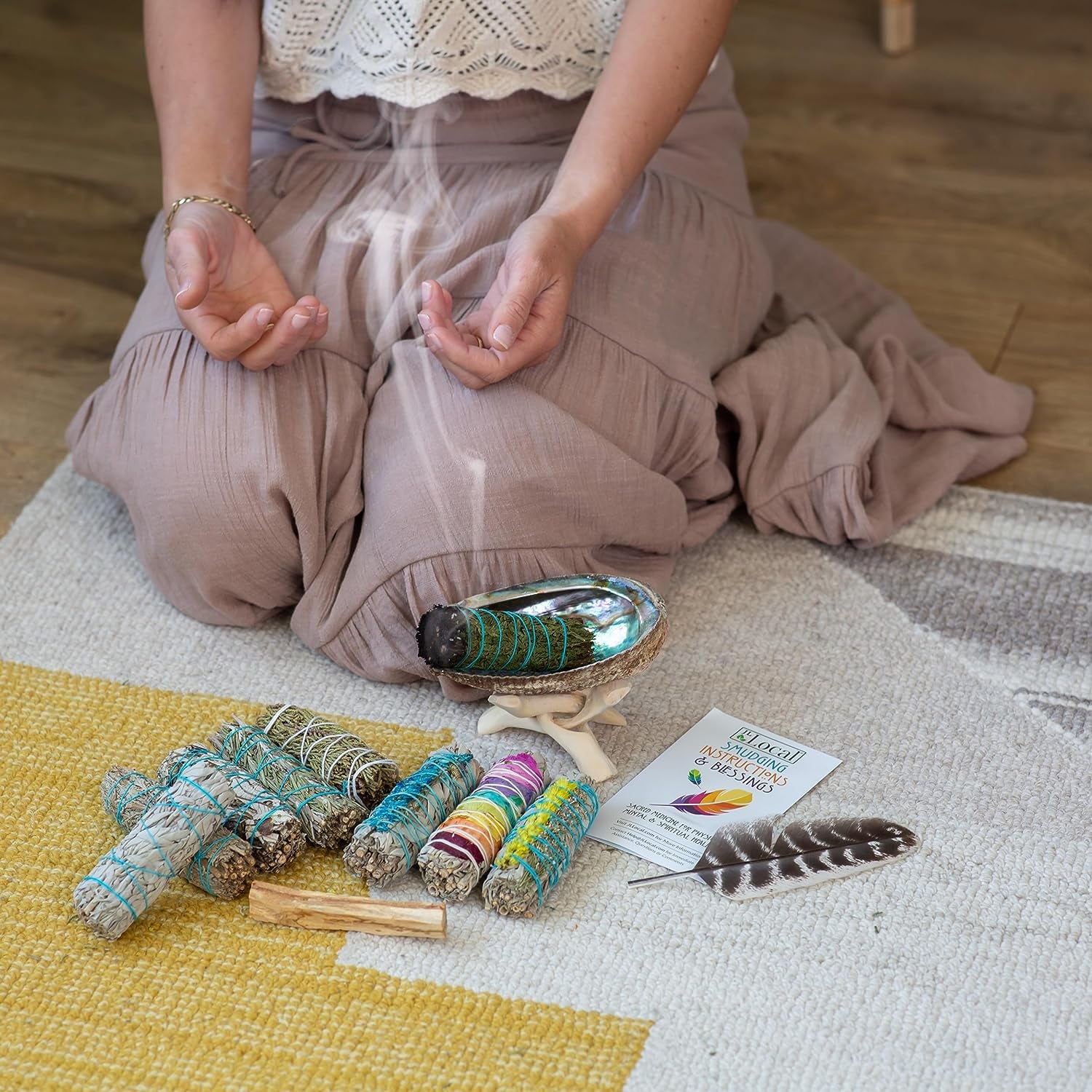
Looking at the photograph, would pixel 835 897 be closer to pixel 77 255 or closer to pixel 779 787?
pixel 779 787

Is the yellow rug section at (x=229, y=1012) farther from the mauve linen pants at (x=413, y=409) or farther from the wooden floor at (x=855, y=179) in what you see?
the wooden floor at (x=855, y=179)

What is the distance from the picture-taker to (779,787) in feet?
3.28

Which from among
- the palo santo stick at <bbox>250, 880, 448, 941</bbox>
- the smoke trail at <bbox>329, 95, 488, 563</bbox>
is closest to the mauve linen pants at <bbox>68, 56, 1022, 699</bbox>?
the smoke trail at <bbox>329, 95, 488, 563</bbox>

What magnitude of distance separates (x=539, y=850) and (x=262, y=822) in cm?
18

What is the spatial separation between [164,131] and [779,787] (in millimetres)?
753

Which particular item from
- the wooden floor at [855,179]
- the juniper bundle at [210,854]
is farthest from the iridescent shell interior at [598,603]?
the wooden floor at [855,179]

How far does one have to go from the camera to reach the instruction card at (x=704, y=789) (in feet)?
3.14

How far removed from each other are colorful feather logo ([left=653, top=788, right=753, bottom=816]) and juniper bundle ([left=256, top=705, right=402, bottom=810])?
7.7 inches

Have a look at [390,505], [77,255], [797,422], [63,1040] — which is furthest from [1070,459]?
[77,255]

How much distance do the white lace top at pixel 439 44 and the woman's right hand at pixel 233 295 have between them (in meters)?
0.17

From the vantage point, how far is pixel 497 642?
95cm

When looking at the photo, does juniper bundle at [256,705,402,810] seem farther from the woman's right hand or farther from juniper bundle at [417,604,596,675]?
the woman's right hand

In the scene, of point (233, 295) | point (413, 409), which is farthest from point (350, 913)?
point (233, 295)

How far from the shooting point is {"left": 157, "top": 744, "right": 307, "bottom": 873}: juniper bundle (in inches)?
35.7
